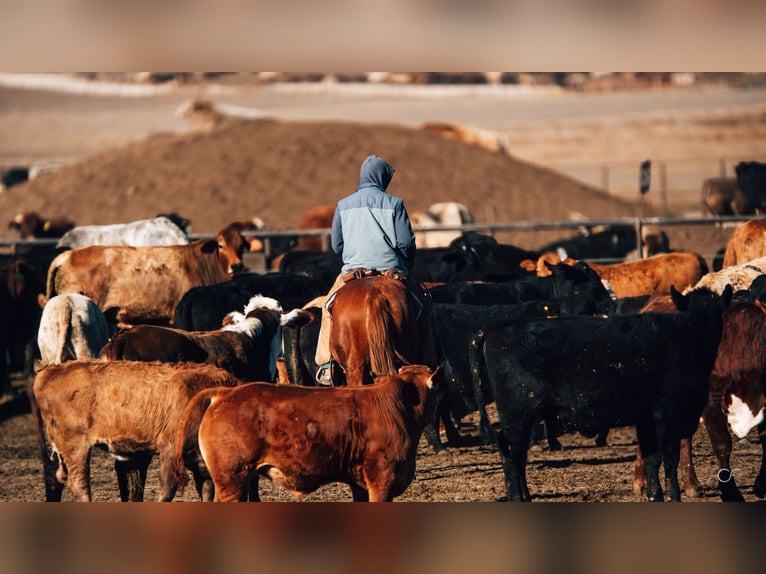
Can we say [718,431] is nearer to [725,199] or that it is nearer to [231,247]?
[231,247]

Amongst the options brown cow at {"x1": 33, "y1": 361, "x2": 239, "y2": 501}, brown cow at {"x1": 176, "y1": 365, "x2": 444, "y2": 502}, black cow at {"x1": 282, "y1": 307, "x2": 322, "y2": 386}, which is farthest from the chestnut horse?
black cow at {"x1": 282, "y1": 307, "x2": 322, "y2": 386}

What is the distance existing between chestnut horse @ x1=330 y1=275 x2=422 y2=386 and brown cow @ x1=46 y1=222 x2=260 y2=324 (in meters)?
5.37

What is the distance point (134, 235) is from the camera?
16.8m

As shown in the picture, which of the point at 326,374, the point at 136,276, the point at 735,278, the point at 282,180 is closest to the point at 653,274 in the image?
the point at 735,278

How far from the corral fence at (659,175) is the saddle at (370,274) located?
1194 inches

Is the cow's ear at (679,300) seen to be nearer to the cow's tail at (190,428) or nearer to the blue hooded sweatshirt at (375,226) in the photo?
the blue hooded sweatshirt at (375,226)

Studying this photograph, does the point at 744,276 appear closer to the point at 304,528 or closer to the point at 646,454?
the point at 646,454

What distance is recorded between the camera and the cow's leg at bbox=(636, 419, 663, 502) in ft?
29.3

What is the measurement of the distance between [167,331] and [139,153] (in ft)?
90.8

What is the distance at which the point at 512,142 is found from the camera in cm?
5553

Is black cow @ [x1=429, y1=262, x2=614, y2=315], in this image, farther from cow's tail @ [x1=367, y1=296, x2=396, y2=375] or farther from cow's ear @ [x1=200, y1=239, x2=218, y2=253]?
cow's tail @ [x1=367, y1=296, x2=396, y2=375]

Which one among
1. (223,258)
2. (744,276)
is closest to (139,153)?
(223,258)

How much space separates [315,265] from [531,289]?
11.7 ft

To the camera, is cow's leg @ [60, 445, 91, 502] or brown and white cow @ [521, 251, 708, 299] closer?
cow's leg @ [60, 445, 91, 502]
